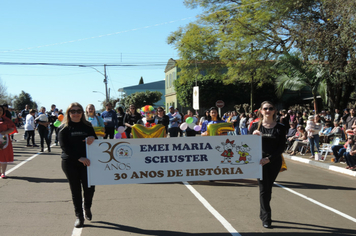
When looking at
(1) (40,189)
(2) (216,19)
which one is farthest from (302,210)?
(2) (216,19)

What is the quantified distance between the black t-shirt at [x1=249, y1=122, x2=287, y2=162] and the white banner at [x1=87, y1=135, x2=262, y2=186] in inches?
4.7

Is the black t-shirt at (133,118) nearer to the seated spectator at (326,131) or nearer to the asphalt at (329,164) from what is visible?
the asphalt at (329,164)

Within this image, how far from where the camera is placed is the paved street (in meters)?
5.14

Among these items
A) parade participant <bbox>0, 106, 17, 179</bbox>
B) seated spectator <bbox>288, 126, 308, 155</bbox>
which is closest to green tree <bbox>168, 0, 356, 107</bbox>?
seated spectator <bbox>288, 126, 308, 155</bbox>

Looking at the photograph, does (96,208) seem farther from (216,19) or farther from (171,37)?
(171,37)

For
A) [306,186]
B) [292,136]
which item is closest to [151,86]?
[292,136]

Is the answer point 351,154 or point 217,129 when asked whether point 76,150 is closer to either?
point 217,129

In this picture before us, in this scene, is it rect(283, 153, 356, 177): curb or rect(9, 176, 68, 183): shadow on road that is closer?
rect(9, 176, 68, 183): shadow on road

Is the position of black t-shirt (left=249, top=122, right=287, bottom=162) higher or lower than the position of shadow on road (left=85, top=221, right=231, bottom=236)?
higher

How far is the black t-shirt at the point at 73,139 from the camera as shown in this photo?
5.09m

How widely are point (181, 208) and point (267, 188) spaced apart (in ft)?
5.46

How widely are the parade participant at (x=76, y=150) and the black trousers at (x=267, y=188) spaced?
2.52m

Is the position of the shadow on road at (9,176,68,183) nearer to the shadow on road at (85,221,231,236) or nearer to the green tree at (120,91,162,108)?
the shadow on road at (85,221,231,236)

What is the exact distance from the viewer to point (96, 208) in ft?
20.7
